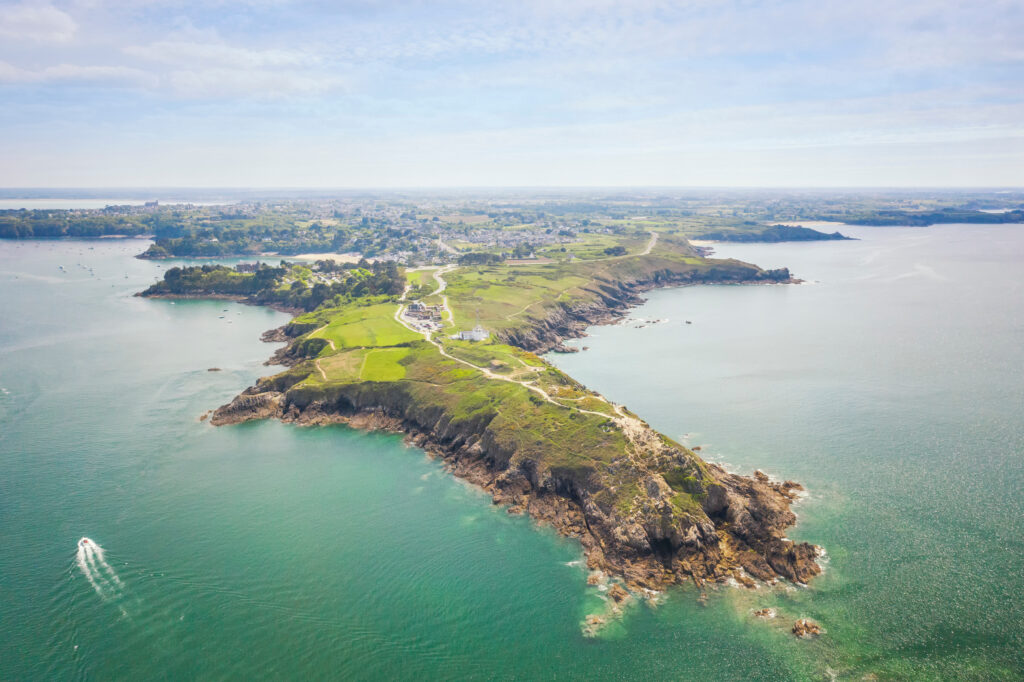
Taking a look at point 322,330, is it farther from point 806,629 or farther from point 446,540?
Answer: point 806,629

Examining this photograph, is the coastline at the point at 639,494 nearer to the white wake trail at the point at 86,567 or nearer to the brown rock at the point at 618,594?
the brown rock at the point at 618,594

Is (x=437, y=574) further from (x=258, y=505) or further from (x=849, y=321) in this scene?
(x=849, y=321)

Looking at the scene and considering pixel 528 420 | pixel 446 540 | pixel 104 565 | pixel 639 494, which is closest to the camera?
pixel 104 565

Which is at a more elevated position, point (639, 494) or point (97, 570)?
point (639, 494)

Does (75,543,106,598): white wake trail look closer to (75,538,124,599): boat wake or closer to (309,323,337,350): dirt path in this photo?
(75,538,124,599): boat wake

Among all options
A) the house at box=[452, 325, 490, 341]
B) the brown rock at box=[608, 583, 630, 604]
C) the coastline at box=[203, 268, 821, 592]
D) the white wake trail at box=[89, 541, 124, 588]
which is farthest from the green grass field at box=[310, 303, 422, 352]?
the brown rock at box=[608, 583, 630, 604]

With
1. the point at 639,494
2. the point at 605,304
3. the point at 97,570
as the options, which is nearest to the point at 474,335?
the point at 639,494
